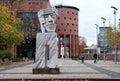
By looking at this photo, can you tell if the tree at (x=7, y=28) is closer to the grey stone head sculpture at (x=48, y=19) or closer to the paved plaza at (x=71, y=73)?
the paved plaza at (x=71, y=73)

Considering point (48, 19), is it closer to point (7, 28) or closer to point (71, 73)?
point (71, 73)

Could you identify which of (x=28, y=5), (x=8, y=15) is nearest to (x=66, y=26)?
(x=28, y=5)

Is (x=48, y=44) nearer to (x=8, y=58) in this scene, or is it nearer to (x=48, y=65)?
(x=48, y=65)

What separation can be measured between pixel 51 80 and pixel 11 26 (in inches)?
1564

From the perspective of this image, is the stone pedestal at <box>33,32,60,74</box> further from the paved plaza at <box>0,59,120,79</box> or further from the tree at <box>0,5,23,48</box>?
the tree at <box>0,5,23,48</box>

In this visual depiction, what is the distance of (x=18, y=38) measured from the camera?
62031 millimetres

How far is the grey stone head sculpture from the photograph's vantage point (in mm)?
29984

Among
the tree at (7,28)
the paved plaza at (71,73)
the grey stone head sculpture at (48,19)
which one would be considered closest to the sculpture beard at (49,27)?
the grey stone head sculpture at (48,19)

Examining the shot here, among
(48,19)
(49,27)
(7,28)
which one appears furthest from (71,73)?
(7,28)

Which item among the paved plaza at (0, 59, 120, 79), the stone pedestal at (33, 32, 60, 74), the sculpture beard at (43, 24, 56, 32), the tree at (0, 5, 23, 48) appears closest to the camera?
the paved plaza at (0, 59, 120, 79)

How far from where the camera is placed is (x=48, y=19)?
30203 mm

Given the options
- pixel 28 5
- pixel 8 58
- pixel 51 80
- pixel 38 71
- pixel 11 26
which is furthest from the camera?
pixel 28 5

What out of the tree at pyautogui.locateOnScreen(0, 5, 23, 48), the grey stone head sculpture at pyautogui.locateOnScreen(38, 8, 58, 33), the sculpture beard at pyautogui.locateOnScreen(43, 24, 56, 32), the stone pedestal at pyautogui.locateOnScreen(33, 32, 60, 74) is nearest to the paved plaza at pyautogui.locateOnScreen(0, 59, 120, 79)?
the stone pedestal at pyautogui.locateOnScreen(33, 32, 60, 74)

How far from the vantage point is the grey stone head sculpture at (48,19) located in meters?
30.0
